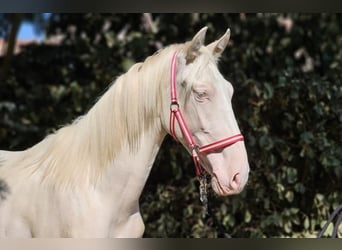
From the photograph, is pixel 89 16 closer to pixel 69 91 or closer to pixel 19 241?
pixel 69 91

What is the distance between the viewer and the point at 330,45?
3.73 m

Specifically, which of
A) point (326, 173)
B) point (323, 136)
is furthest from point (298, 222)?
point (323, 136)

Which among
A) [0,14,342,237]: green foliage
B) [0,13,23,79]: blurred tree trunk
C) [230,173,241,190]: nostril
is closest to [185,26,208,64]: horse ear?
→ [230,173,241,190]: nostril

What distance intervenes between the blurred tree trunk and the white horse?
89.1 inches

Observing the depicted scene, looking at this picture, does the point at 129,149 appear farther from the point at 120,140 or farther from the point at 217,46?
the point at 217,46

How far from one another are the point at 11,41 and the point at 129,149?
251cm

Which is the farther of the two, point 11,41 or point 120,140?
point 11,41

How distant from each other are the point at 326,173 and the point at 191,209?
86 cm

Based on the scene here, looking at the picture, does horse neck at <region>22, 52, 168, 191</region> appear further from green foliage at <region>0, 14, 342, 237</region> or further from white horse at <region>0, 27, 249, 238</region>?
green foliage at <region>0, 14, 342, 237</region>

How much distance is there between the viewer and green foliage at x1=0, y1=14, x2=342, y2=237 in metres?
3.16

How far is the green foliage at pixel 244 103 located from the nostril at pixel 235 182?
1.49m

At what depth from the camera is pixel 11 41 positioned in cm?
383

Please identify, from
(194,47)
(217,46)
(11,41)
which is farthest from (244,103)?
(11,41)

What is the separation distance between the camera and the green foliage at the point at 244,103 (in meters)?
3.16
